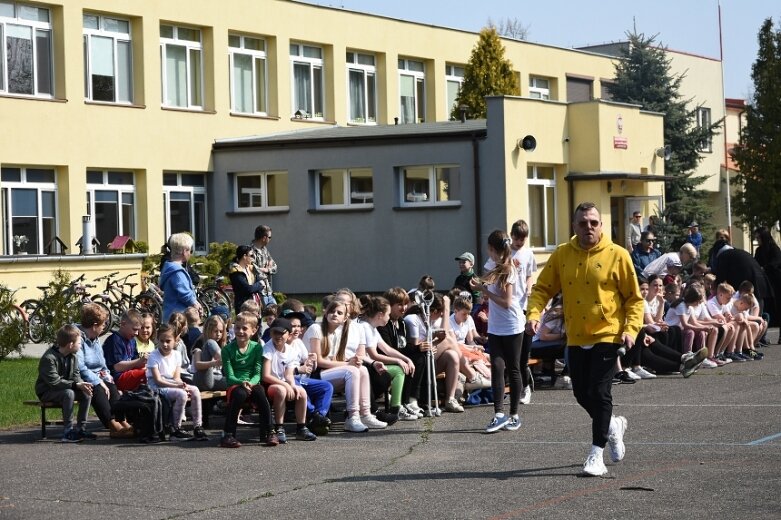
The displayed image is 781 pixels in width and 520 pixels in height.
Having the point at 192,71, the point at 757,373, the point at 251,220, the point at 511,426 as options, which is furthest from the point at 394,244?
the point at 511,426

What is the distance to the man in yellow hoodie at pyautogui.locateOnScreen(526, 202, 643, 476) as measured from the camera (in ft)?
34.7

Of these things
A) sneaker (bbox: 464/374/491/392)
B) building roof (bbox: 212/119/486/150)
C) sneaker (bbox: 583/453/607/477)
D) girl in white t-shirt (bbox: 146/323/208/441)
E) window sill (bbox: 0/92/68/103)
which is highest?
window sill (bbox: 0/92/68/103)

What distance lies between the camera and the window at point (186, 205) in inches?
1487

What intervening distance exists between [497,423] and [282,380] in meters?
2.00

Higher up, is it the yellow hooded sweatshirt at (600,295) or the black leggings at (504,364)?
the yellow hooded sweatshirt at (600,295)

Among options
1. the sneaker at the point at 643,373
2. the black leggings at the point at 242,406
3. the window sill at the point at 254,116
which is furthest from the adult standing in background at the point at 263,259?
the window sill at the point at 254,116

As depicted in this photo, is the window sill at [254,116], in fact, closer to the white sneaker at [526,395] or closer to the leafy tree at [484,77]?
the leafy tree at [484,77]

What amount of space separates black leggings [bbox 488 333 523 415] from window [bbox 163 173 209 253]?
24985 mm

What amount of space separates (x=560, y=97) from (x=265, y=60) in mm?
15485

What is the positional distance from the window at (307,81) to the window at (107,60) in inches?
248

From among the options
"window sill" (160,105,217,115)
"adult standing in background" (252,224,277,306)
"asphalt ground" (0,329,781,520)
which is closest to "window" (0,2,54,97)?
"window sill" (160,105,217,115)

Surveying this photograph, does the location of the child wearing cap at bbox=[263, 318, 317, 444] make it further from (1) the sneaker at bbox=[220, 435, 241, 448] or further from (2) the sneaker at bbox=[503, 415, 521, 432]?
(2) the sneaker at bbox=[503, 415, 521, 432]

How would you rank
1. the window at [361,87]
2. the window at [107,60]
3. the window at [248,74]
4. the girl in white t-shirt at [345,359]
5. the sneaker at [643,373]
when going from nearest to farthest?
1. the girl in white t-shirt at [345,359]
2. the sneaker at [643,373]
3. the window at [107,60]
4. the window at [248,74]
5. the window at [361,87]

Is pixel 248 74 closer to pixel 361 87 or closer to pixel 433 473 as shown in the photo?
pixel 361 87
